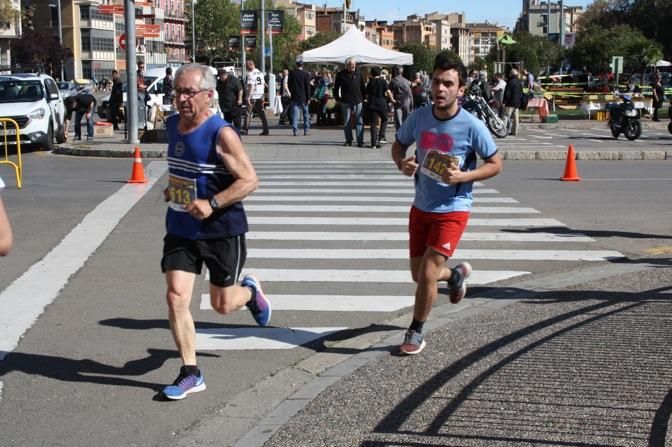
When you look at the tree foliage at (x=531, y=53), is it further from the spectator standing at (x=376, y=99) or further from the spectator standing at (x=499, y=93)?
the spectator standing at (x=376, y=99)

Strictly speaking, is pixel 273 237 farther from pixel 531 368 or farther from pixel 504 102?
pixel 504 102

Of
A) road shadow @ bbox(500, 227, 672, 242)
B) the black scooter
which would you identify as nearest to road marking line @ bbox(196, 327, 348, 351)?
road shadow @ bbox(500, 227, 672, 242)

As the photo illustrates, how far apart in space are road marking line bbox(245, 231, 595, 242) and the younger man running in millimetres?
4751

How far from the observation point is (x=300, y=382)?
634cm

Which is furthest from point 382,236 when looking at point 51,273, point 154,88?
point 154,88

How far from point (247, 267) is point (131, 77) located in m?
15.6

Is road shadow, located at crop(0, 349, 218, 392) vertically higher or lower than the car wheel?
lower

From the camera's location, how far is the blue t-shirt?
6672mm

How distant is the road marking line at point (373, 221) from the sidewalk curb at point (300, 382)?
11.9ft

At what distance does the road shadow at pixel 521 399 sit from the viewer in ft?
16.6

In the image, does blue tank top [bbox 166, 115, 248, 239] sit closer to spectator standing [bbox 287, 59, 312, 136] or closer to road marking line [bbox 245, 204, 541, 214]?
road marking line [bbox 245, 204, 541, 214]

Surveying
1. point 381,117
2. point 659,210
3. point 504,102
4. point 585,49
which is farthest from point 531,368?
point 585,49

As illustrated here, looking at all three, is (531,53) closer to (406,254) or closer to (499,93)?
(499,93)

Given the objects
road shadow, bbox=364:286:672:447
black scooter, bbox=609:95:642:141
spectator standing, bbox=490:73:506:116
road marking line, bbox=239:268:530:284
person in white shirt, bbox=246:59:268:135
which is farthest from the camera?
spectator standing, bbox=490:73:506:116
